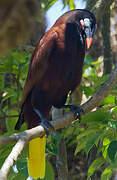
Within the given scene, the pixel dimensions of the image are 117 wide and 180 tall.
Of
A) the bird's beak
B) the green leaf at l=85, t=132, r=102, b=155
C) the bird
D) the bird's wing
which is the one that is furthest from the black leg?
the bird's beak

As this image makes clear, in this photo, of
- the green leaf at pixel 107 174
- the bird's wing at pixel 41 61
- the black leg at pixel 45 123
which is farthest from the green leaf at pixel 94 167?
the bird's wing at pixel 41 61

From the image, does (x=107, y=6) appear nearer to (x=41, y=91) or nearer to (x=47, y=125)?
(x=41, y=91)

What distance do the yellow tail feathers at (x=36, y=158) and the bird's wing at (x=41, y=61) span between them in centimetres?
37

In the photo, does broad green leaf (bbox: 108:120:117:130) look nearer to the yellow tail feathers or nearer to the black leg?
the black leg

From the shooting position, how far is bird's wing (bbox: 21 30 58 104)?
215 centimetres

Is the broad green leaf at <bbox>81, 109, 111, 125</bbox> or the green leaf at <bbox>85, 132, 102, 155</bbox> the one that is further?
the broad green leaf at <bbox>81, 109, 111, 125</bbox>

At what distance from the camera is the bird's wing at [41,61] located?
7.04 feet

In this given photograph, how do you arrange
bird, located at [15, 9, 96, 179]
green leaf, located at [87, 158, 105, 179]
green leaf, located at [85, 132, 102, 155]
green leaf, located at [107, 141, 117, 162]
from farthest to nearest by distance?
bird, located at [15, 9, 96, 179] → green leaf, located at [87, 158, 105, 179] → green leaf, located at [85, 132, 102, 155] → green leaf, located at [107, 141, 117, 162]

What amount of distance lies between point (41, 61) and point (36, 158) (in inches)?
28.9

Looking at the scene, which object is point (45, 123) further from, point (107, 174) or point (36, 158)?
point (107, 174)

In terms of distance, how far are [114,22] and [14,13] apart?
399 centimetres

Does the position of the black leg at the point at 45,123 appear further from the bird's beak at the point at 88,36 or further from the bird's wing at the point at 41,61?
the bird's beak at the point at 88,36

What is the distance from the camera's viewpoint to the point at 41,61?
2156 mm

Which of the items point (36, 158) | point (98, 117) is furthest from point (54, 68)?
point (36, 158)
